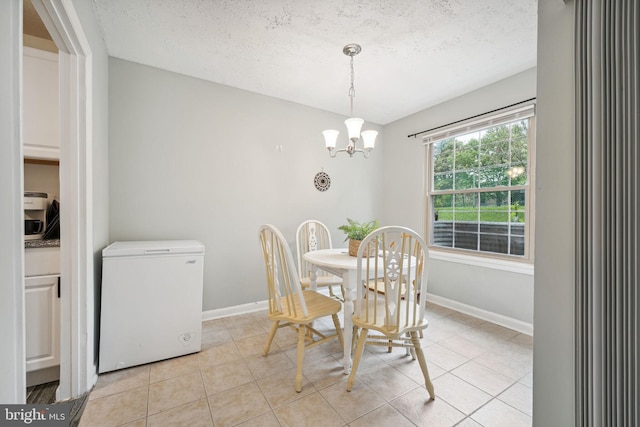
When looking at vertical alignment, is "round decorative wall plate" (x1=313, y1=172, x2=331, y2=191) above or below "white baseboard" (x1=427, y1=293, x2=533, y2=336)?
above

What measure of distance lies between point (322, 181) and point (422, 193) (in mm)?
1360

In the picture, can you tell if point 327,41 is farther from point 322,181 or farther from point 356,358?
point 356,358

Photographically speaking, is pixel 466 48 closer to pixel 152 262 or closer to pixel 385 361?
pixel 385 361

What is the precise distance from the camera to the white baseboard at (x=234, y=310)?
8.98 feet

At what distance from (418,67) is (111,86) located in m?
2.80

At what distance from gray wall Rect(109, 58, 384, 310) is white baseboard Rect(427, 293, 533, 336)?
1.52m

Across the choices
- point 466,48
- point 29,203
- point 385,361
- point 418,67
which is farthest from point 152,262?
point 466,48

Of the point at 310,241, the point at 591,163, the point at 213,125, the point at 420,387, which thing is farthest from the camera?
the point at 310,241

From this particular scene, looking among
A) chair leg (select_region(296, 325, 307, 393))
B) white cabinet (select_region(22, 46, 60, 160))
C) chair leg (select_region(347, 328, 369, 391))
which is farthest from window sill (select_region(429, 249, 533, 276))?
white cabinet (select_region(22, 46, 60, 160))

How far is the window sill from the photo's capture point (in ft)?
8.35

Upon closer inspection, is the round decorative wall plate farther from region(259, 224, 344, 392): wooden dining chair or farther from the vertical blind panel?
the vertical blind panel

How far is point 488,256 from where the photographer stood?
9.44 ft

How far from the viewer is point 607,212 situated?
0.76 metres

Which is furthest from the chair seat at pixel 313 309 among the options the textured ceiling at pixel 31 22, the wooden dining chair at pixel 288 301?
the textured ceiling at pixel 31 22
